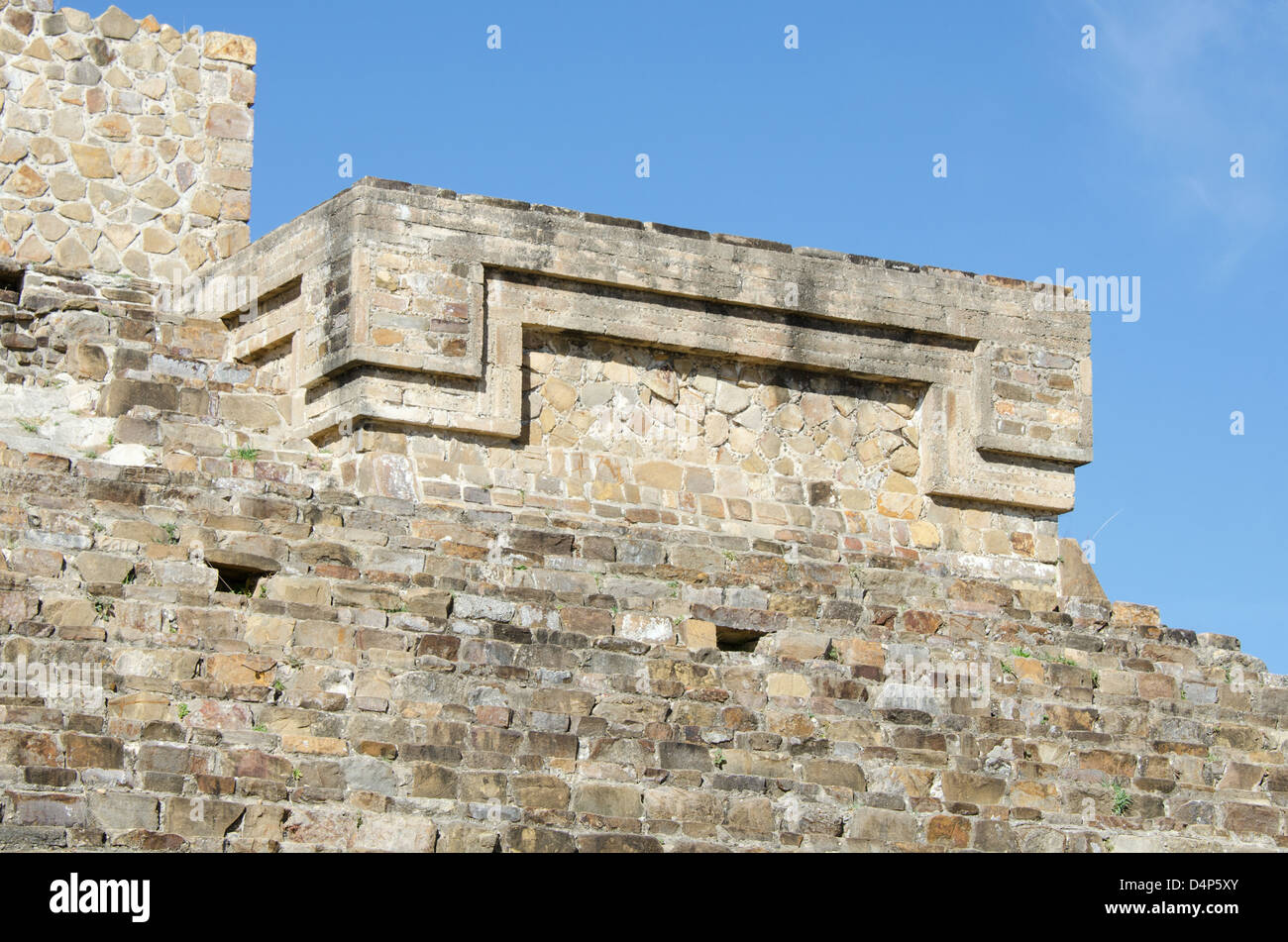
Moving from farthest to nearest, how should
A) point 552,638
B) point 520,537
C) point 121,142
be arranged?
point 121,142, point 520,537, point 552,638

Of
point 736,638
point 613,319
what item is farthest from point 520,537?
point 613,319

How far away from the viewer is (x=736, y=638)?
38.4ft

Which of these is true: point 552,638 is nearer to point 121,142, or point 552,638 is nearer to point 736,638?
point 736,638

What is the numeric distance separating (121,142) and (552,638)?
17.5ft

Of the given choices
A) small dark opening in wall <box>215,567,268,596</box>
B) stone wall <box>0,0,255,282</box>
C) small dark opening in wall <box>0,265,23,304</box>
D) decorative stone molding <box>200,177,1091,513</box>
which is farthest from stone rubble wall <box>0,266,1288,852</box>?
stone wall <box>0,0,255,282</box>

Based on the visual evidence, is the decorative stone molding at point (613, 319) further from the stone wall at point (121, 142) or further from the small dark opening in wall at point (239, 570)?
the small dark opening in wall at point (239, 570)

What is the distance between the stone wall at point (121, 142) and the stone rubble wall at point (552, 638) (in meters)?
0.56

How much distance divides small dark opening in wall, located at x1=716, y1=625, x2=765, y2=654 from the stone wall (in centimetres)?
468

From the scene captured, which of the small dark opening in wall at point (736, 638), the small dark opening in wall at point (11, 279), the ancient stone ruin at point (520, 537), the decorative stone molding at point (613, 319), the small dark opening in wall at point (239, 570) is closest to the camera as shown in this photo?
the ancient stone ruin at point (520, 537)

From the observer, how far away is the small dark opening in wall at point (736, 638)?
11672 millimetres

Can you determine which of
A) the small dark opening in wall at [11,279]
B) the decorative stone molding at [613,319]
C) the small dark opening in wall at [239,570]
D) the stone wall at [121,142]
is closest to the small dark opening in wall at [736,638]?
the decorative stone molding at [613,319]

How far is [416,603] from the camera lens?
10945 mm

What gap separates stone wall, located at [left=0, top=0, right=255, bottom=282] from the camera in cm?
1392
